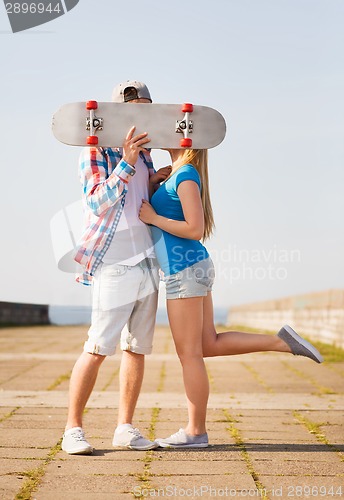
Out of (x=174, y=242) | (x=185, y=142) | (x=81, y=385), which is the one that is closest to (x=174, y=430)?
(x=81, y=385)

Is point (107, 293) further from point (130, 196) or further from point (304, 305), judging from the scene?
point (304, 305)

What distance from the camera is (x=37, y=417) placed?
17.1 ft

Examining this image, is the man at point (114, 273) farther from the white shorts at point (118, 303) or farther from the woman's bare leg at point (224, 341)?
the woman's bare leg at point (224, 341)

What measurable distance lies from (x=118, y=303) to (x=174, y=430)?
1.00 meters

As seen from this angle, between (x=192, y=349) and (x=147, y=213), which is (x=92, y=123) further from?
(x=192, y=349)

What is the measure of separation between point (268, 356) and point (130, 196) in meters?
6.52

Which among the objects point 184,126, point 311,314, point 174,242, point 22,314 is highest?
point 184,126

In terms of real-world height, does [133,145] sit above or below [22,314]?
above

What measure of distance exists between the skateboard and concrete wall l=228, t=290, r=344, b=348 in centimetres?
747

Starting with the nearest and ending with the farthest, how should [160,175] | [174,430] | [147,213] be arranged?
[147,213]
[160,175]
[174,430]

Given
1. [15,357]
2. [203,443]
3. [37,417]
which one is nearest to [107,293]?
[203,443]

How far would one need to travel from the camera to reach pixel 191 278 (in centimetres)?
418

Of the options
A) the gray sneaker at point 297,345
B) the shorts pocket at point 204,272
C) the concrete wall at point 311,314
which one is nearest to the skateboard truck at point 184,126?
the shorts pocket at point 204,272

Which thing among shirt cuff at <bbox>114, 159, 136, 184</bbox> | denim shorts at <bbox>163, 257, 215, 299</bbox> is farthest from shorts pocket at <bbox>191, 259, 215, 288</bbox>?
shirt cuff at <bbox>114, 159, 136, 184</bbox>
